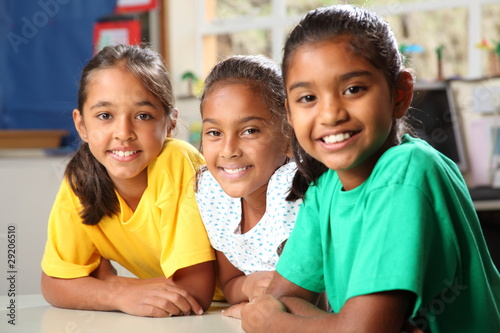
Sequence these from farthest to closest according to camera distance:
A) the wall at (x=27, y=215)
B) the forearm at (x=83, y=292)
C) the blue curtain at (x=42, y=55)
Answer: the blue curtain at (x=42, y=55) < the wall at (x=27, y=215) < the forearm at (x=83, y=292)

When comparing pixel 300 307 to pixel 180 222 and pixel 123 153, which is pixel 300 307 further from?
pixel 123 153

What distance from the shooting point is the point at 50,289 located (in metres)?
1.40

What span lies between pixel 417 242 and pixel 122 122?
740mm

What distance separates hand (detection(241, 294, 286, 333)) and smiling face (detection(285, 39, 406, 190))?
247 millimetres

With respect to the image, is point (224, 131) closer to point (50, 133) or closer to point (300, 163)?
point (300, 163)

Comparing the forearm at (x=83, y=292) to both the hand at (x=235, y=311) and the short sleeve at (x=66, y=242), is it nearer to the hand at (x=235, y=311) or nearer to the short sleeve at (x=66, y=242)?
the short sleeve at (x=66, y=242)

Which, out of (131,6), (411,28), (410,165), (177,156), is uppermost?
(131,6)

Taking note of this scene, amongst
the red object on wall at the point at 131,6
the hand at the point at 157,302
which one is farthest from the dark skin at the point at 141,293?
the red object on wall at the point at 131,6

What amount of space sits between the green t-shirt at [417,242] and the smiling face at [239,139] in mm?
236

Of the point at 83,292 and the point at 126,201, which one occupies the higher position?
the point at 126,201

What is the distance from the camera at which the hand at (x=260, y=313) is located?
1.00m

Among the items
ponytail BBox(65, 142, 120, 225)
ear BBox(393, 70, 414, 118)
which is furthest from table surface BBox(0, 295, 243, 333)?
ear BBox(393, 70, 414, 118)

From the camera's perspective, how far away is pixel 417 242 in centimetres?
82

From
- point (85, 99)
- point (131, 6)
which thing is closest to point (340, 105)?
point (85, 99)
